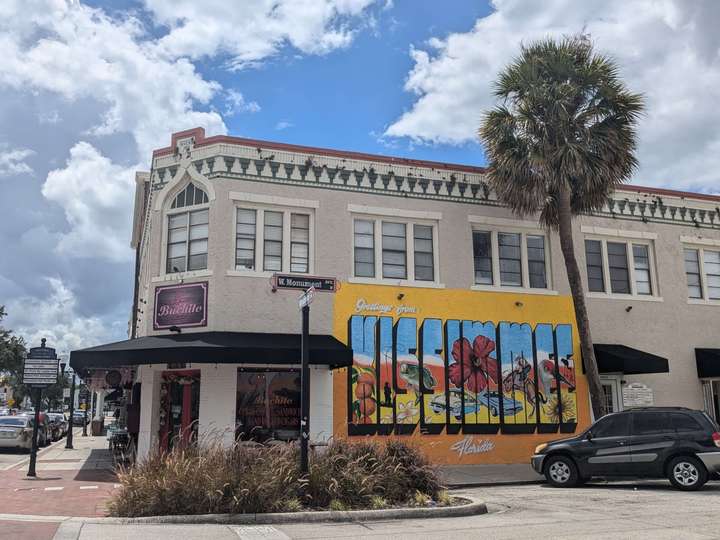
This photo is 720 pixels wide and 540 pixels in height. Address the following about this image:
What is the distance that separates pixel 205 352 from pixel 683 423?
9900 mm

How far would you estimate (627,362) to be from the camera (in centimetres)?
1889

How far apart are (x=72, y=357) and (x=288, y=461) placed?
22.6 feet

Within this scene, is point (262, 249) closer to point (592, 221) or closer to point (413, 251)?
point (413, 251)

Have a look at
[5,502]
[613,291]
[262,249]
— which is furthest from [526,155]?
[5,502]

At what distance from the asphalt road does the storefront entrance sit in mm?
7782

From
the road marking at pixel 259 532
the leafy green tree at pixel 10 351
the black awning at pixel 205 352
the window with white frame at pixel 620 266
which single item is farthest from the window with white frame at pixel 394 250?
the leafy green tree at pixel 10 351

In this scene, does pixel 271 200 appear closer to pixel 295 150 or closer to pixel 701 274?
pixel 295 150

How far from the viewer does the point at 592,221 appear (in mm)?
20938

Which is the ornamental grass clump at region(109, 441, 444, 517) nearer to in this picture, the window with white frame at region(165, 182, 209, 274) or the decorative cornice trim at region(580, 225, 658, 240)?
the window with white frame at region(165, 182, 209, 274)

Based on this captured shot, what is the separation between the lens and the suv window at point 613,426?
46.1 feet

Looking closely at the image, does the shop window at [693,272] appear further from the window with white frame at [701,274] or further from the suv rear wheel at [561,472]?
the suv rear wheel at [561,472]

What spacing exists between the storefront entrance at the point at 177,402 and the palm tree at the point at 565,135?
9513 millimetres

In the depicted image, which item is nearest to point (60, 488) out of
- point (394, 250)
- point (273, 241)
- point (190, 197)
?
point (273, 241)

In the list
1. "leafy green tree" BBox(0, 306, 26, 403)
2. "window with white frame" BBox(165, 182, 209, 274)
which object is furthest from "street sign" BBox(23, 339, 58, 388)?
"leafy green tree" BBox(0, 306, 26, 403)
